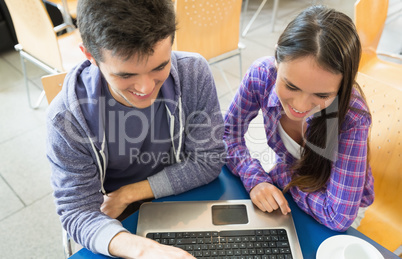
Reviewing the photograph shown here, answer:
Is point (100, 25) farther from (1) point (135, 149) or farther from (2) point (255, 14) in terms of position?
(2) point (255, 14)

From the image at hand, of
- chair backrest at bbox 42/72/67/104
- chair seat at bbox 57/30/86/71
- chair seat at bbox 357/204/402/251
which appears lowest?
chair seat at bbox 357/204/402/251

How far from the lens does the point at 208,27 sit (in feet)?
6.10

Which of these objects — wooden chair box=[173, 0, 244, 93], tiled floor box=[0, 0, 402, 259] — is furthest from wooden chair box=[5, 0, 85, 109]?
wooden chair box=[173, 0, 244, 93]

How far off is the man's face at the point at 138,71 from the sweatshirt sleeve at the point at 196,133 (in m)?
0.17

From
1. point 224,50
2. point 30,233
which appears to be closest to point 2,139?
point 30,233

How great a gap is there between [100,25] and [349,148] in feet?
2.25

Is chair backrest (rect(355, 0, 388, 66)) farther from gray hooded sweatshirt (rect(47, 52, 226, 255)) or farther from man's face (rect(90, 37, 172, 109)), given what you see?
man's face (rect(90, 37, 172, 109))

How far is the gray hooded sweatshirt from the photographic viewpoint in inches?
31.2

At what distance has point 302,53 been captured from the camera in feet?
2.62

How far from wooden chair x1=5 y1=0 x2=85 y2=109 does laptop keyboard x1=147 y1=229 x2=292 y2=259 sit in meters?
1.40

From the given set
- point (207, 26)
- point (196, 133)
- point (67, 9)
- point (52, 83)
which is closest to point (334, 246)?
point (196, 133)

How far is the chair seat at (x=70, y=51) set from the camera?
1.94m

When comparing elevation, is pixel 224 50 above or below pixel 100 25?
below

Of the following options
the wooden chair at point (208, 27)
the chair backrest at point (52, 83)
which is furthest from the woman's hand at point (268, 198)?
the wooden chair at point (208, 27)
